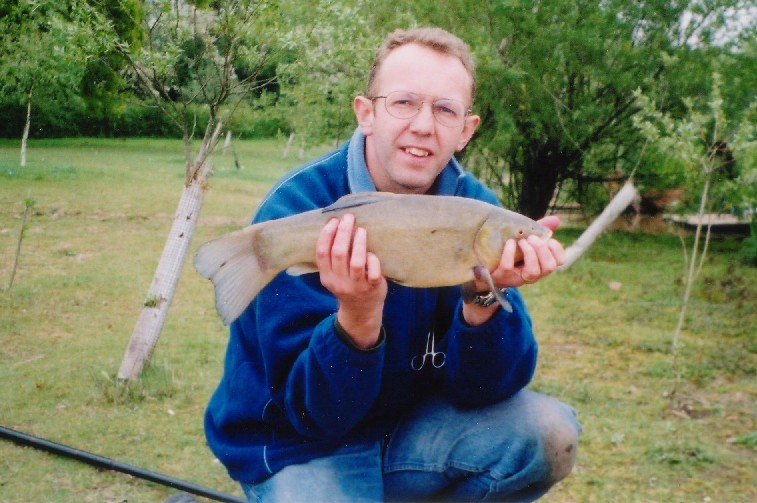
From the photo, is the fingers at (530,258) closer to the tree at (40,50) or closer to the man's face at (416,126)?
the man's face at (416,126)

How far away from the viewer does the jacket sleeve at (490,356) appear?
2506mm

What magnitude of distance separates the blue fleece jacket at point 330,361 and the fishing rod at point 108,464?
4.45ft

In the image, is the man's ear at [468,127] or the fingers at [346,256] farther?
the man's ear at [468,127]

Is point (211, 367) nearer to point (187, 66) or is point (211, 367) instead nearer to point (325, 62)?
point (187, 66)

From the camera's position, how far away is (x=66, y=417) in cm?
541

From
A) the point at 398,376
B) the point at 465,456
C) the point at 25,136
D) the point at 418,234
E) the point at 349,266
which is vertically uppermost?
the point at 418,234

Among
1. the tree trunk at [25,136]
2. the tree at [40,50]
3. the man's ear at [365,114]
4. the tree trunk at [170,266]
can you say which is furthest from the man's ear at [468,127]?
the tree trunk at [25,136]

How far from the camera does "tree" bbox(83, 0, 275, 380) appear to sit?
17.6ft

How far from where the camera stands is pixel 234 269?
7.37 feet

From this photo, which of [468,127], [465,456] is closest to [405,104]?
[468,127]

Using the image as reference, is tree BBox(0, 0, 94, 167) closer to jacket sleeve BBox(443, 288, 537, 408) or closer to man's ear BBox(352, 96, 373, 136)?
man's ear BBox(352, 96, 373, 136)

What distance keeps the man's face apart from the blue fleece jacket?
0.11 metres

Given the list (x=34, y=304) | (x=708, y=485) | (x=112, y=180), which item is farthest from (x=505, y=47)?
(x=112, y=180)

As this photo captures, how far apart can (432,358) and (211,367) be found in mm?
4485
